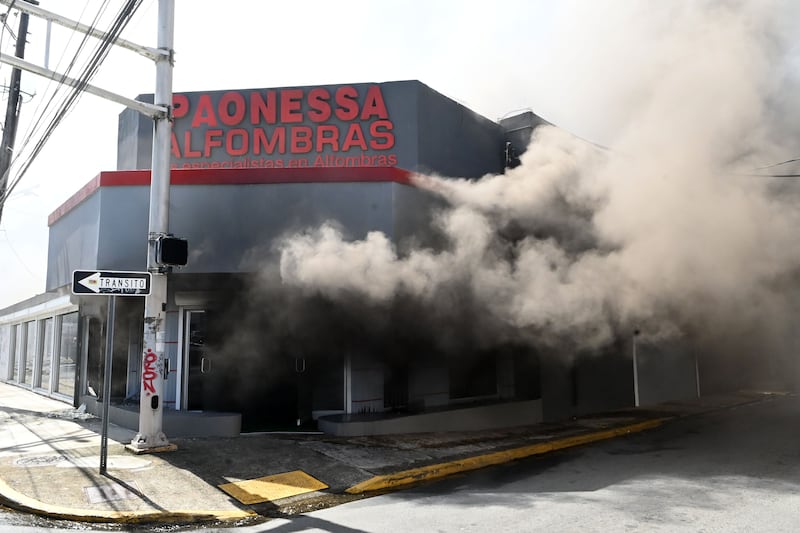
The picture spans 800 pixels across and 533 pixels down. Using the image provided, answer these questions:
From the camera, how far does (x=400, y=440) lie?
886cm

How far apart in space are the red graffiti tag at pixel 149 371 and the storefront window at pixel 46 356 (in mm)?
9361

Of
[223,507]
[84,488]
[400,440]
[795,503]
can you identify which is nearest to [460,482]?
[400,440]

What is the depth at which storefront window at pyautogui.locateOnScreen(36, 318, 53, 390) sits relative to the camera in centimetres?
1527

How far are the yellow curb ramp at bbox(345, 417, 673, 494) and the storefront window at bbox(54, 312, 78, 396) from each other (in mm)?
8868

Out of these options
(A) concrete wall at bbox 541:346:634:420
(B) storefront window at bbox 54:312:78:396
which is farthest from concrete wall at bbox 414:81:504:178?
(B) storefront window at bbox 54:312:78:396

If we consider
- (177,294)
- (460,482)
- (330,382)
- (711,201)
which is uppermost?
(711,201)

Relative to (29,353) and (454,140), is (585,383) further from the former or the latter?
(29,353)

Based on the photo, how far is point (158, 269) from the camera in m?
7.82

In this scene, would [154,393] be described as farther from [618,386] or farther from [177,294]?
[618,386]

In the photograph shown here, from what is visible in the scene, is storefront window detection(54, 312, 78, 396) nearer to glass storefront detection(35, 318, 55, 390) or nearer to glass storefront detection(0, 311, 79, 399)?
glass storefront detection(0, 311, 79, 399)

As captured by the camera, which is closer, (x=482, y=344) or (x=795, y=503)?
(x=795, y=503)

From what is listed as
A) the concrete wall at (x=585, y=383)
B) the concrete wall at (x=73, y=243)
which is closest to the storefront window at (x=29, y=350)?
the concrete wall at (x=73, y=243)

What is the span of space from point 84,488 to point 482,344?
6484 mm

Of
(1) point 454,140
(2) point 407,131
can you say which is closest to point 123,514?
(2) point 407,131
